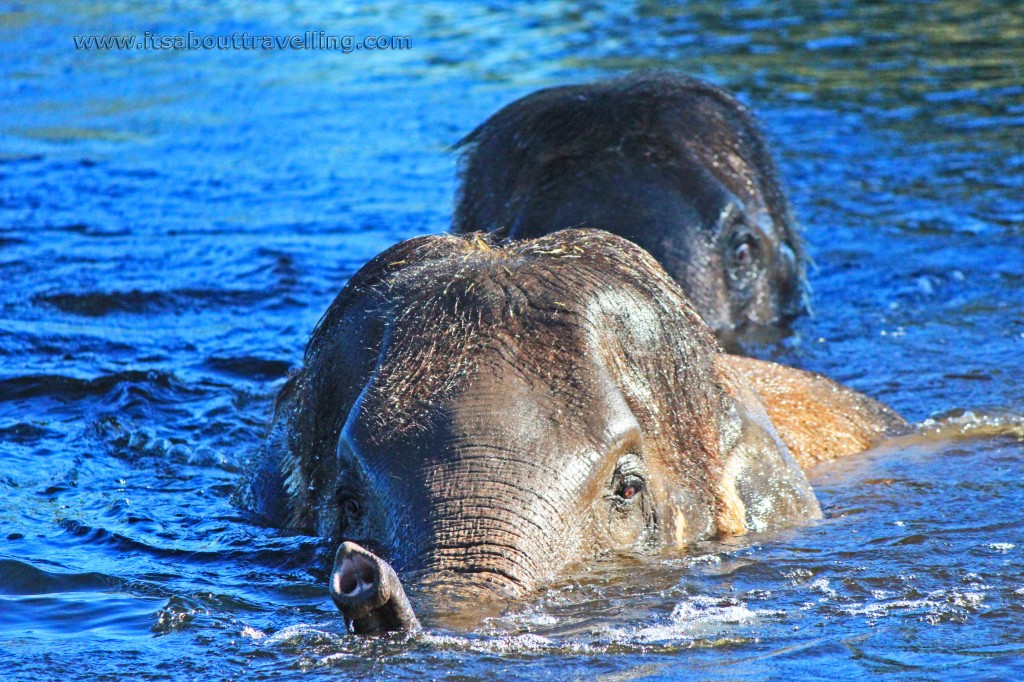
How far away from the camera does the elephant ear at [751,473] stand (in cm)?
571

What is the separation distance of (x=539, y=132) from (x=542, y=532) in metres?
5.37

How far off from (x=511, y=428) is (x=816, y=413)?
3283mm

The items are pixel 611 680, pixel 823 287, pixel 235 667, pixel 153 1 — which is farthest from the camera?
pixel 153 1

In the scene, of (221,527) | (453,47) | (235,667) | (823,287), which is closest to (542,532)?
(235,667)

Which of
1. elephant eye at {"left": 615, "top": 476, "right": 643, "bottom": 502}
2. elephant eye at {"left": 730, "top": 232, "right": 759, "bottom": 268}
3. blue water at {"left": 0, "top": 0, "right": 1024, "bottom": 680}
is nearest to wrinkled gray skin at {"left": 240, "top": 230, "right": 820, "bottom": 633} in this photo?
elephant eye at {"left": 615, "top": 476, "right": 643, "bottom": 502}

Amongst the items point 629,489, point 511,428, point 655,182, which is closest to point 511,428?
point 511,428

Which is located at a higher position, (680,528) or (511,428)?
(511,428)

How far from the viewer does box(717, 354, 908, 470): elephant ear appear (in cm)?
734

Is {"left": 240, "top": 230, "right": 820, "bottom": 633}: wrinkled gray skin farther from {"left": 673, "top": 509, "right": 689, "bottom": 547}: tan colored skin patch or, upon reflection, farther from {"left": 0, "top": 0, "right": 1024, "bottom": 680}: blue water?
{"left": 0, "top": 0, "right": 1024, "bottom": 680}: blue water

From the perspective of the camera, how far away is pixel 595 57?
746 inches

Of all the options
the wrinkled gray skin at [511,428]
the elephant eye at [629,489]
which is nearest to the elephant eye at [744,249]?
the wrinkled gray skin at [511,428]

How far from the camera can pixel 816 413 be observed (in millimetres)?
7707

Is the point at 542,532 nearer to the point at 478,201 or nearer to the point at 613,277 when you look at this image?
the point at 613,277

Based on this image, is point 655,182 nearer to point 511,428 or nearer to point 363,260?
point 363,260
